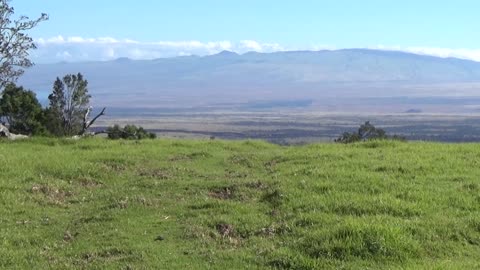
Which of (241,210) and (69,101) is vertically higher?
(69,101)

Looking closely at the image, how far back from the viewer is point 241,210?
39.4 feet

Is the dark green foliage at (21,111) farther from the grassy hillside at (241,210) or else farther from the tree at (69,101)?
the grassy hillside at (241,210)

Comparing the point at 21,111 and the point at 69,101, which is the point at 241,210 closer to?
the point at 21,111

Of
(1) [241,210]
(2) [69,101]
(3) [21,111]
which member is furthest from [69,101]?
(1) [241,210]

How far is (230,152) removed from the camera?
2159 centimetres

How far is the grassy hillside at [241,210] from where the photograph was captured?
9258mm

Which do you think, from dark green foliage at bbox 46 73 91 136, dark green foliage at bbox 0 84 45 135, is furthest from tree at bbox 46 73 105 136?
dark green foliage at bbox 0 84 45 135

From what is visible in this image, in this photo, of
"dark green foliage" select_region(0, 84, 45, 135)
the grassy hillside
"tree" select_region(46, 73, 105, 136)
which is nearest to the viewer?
the grassy hillside

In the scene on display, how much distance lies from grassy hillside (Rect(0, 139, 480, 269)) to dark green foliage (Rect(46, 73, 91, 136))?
2169 cm

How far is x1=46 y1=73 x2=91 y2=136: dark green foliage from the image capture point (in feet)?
134

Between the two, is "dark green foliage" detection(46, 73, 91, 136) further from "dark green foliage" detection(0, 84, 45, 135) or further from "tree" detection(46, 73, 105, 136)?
"dark green foliage" detection(0, 84, 45, 135)

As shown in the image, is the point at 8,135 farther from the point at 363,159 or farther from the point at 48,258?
the point at 48,258

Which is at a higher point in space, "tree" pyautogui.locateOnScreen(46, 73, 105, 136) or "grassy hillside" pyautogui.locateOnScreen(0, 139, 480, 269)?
"tree" pyautogui.locateOnScreen(46, 73, 105, 136)

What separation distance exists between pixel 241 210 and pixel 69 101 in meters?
31.3
